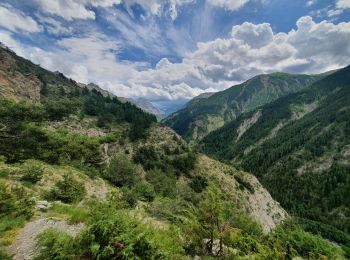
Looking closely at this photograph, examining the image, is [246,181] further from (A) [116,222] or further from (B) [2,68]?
(B) [2,68]

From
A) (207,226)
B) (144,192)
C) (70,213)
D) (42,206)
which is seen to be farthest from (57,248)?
(144,192)

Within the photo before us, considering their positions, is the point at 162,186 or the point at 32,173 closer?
the point at 32,173

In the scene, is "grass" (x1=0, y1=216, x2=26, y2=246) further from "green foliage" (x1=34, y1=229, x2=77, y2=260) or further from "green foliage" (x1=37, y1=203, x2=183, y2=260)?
"green foliage" (x1=34, y1=229, x2=77, y2=260)

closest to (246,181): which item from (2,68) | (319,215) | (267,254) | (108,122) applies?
(108,122)

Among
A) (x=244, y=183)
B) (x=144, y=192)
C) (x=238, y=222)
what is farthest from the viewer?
(x=244, y=183)

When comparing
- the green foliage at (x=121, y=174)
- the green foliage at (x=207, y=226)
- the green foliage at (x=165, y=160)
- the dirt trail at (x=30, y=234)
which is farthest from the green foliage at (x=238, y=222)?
the green foliage at (x=165, y=160)

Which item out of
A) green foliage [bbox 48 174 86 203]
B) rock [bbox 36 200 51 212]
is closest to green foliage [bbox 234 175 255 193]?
green foliage [bbox 48 174 86 203]

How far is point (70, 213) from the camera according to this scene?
1898 centimetres

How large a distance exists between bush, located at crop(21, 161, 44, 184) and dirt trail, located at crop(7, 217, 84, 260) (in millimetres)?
14715

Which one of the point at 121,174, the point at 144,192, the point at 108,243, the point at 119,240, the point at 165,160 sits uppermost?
the point at 165,160

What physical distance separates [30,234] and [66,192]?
12.7 m

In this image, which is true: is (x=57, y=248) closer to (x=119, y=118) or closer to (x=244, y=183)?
(x=244, y=183)

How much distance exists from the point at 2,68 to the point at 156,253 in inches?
6395

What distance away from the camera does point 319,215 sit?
187 metres
